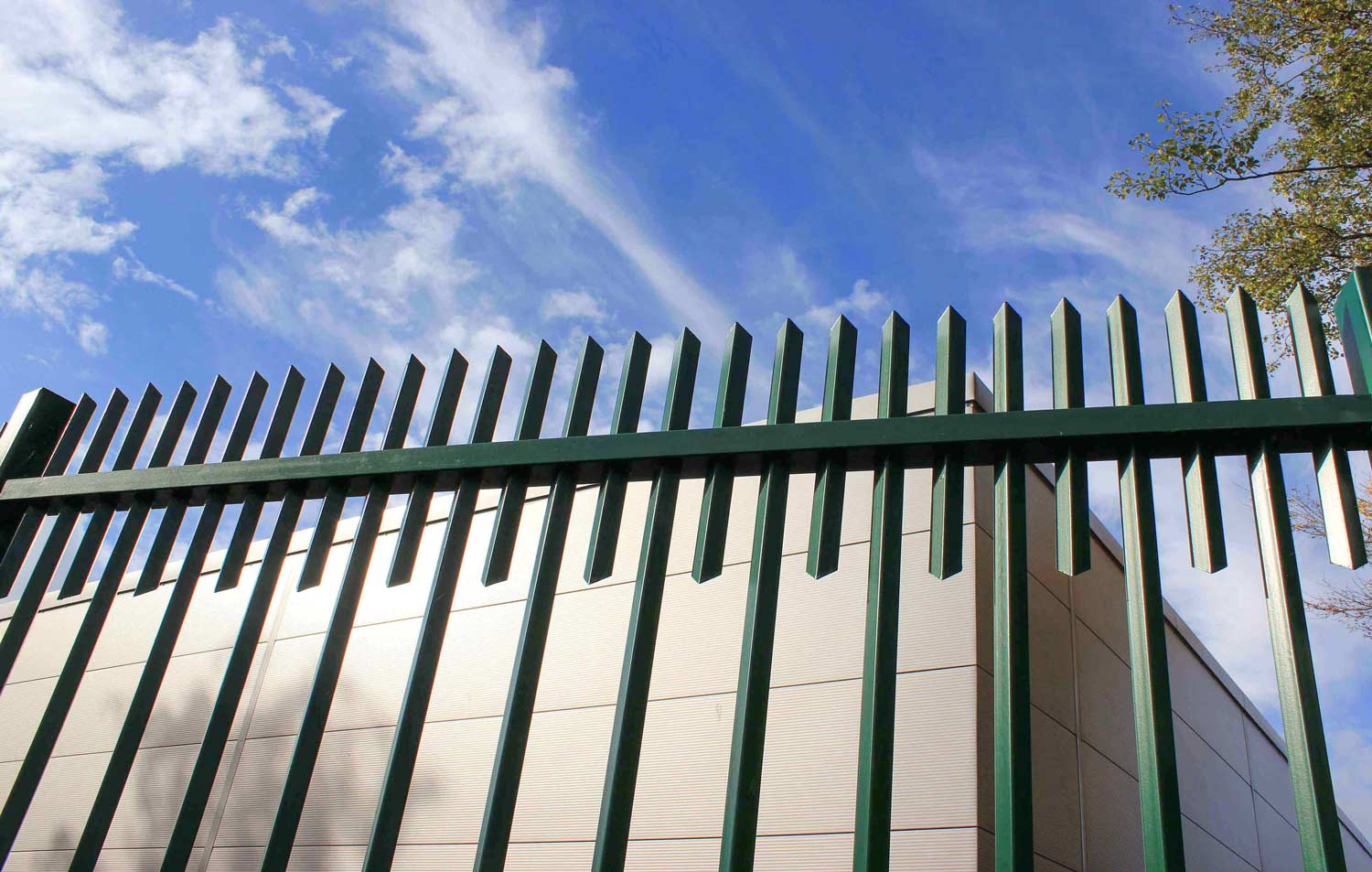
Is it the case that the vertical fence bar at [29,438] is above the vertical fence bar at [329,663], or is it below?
above

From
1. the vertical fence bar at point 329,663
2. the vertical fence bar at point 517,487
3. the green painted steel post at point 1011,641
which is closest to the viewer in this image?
the green painted steel post at point 1011,641

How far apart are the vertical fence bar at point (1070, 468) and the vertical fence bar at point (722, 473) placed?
602 millimetres

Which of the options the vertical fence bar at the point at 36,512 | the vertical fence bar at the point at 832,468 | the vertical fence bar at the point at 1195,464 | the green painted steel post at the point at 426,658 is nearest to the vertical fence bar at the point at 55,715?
the vertical fence bar at the point at 36,512

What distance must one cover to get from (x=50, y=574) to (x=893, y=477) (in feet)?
7.34

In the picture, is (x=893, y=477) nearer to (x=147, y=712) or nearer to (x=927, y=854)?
(x=147, y=712)

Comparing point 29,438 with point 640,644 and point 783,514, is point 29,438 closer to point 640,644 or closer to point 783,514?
point 640,644

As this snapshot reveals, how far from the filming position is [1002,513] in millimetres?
1782

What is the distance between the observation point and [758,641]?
1778 mm

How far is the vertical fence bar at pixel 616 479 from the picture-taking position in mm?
2004

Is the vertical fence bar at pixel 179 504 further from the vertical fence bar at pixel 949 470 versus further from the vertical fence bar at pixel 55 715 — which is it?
the vertical fence bar at pixel 949 470

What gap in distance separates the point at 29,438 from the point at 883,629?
8.46 feet

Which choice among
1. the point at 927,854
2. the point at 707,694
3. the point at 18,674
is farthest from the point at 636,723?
the point at 18,674

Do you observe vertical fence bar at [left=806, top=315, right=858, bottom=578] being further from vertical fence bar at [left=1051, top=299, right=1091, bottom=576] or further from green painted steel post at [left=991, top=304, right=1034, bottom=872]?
vertical fence bar at [left=1051, top=299, right=1091, bottom=576]

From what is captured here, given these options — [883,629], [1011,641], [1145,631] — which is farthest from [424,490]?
[1145,631]
